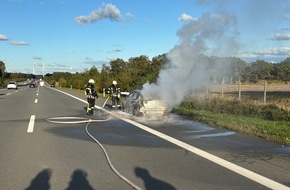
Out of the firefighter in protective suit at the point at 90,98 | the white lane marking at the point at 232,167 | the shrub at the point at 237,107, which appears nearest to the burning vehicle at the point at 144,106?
the firefighter in protective suit at the point at 90,98

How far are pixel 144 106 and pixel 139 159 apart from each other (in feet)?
30.3

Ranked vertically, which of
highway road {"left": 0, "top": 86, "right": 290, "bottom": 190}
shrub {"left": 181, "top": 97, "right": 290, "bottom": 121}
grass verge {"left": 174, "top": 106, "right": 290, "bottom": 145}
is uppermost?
shrub {"left": 181, "top": 97, "right": 290, "bottom": 121}

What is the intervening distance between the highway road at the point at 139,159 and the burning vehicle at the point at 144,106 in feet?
12.2

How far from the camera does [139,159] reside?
841 cm

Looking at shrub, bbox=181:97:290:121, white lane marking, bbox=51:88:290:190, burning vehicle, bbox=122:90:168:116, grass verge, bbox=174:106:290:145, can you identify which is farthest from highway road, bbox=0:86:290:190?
shrub, bbox=181:97:290:121

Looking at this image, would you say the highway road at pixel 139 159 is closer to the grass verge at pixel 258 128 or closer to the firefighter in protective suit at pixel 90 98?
the grass verge at pixel 258 128

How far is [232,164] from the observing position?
7.90m

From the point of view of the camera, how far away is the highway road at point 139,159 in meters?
6.53

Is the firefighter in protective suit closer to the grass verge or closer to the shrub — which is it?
the grass verge

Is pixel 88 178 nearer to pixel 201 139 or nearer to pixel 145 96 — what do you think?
pixel 201 139

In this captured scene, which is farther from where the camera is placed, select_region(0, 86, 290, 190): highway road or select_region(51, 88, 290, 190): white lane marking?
select_region(0, 86, 290, 190): highway road

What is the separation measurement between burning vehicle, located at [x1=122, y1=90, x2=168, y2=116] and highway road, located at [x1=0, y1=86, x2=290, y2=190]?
3.72 metres

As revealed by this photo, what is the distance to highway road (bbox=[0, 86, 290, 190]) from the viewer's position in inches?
257

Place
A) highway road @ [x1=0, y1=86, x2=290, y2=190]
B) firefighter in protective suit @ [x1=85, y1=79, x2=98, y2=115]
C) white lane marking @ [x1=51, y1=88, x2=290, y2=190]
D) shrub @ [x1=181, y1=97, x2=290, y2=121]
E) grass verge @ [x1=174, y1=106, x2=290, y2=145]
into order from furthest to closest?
firefighter in protective suit @ [x1=85, y1=79, x2=98, y2=115], shrub @ [x1=181, y1=97, x2=290, y2=121], grass verge @ [x1=174, y1=106, x2=290, y2=145], highway road @ [x1=0, y1=86, x2=290, y2=190], white lane marking @ [x1=51, y1=88, x2=290, y2=190]
